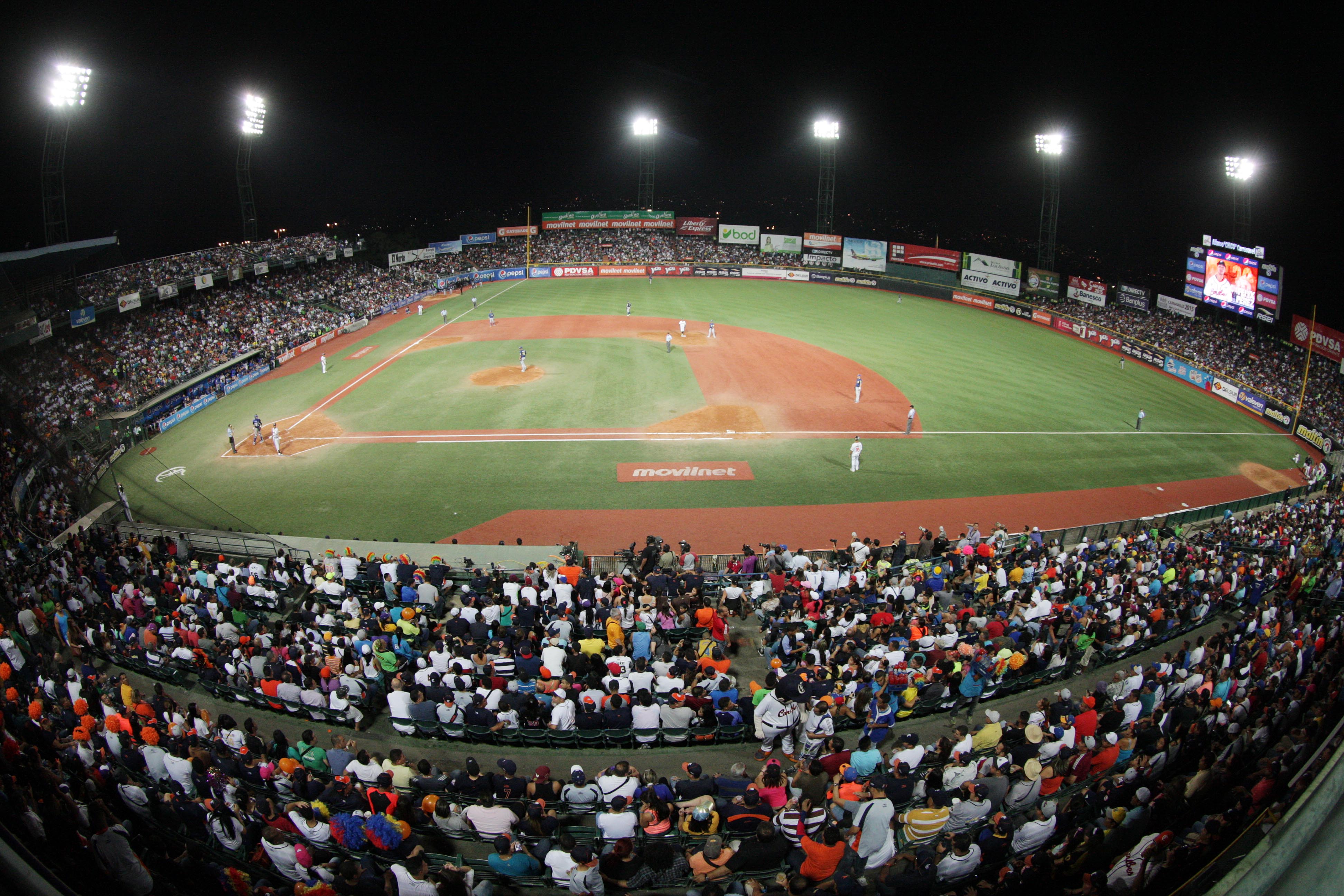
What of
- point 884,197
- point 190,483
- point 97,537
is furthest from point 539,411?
point 884,197

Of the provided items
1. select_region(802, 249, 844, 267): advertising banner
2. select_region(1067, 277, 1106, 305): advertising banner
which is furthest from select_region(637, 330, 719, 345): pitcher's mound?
select_region(802, 249, 844, 267): advertising banner

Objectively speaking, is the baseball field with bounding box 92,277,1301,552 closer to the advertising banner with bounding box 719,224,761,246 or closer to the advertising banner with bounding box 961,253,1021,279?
the advertising banner with bounding box 961,253,1021,279

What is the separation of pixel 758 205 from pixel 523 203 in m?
42.7

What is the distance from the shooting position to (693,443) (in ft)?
97.2

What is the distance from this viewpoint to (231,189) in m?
89.9

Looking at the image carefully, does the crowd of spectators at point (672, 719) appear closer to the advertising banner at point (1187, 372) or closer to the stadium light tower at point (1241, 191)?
the advertising banner at point (1187, 372)

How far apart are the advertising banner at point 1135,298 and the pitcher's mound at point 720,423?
1396 inches

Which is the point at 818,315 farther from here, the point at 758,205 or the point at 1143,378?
the point at 758,205

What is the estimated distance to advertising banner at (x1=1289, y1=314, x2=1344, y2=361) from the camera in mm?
34531

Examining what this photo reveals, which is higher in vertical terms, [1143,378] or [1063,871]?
[1143,378]

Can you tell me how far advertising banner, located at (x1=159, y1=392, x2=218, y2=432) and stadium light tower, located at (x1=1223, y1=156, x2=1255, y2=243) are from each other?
203 ft

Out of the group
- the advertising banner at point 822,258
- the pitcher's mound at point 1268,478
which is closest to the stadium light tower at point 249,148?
the advertising banner at point 822,258

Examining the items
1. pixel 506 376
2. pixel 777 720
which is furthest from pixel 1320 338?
pixel 506 376

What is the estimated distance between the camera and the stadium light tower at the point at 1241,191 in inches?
1630
